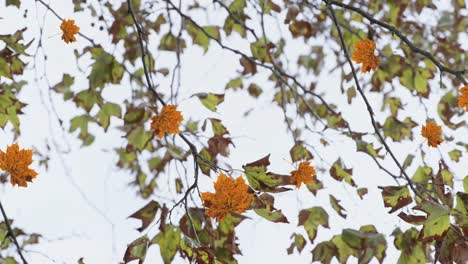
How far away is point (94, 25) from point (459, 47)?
166 cm

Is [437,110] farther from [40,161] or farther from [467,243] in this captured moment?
[40,161]

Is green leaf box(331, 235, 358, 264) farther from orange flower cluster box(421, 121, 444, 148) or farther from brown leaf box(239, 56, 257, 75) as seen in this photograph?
brown leaf box(239, 56, 257, 75)

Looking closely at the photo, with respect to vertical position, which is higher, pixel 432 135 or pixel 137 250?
pixel 432 135

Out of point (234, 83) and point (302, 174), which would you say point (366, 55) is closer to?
point (302, 174)

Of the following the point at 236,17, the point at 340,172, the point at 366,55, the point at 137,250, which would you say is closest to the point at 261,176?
the point at 137,250

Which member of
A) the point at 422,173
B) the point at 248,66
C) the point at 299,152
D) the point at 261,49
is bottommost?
the point at 422,173

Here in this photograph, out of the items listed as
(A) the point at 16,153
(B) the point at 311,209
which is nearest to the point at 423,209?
(B) the point at 311,209

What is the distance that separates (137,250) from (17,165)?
0.36m

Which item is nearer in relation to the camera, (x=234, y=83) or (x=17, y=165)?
(x=17, y=165)

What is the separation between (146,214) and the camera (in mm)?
1062

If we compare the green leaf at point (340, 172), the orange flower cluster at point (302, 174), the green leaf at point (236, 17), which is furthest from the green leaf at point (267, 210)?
the green leaf at point (236, 17)

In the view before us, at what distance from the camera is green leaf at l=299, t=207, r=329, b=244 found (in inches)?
58.8

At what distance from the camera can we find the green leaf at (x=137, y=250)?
937 millimetres

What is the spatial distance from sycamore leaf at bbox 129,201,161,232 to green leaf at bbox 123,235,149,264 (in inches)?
3.1
